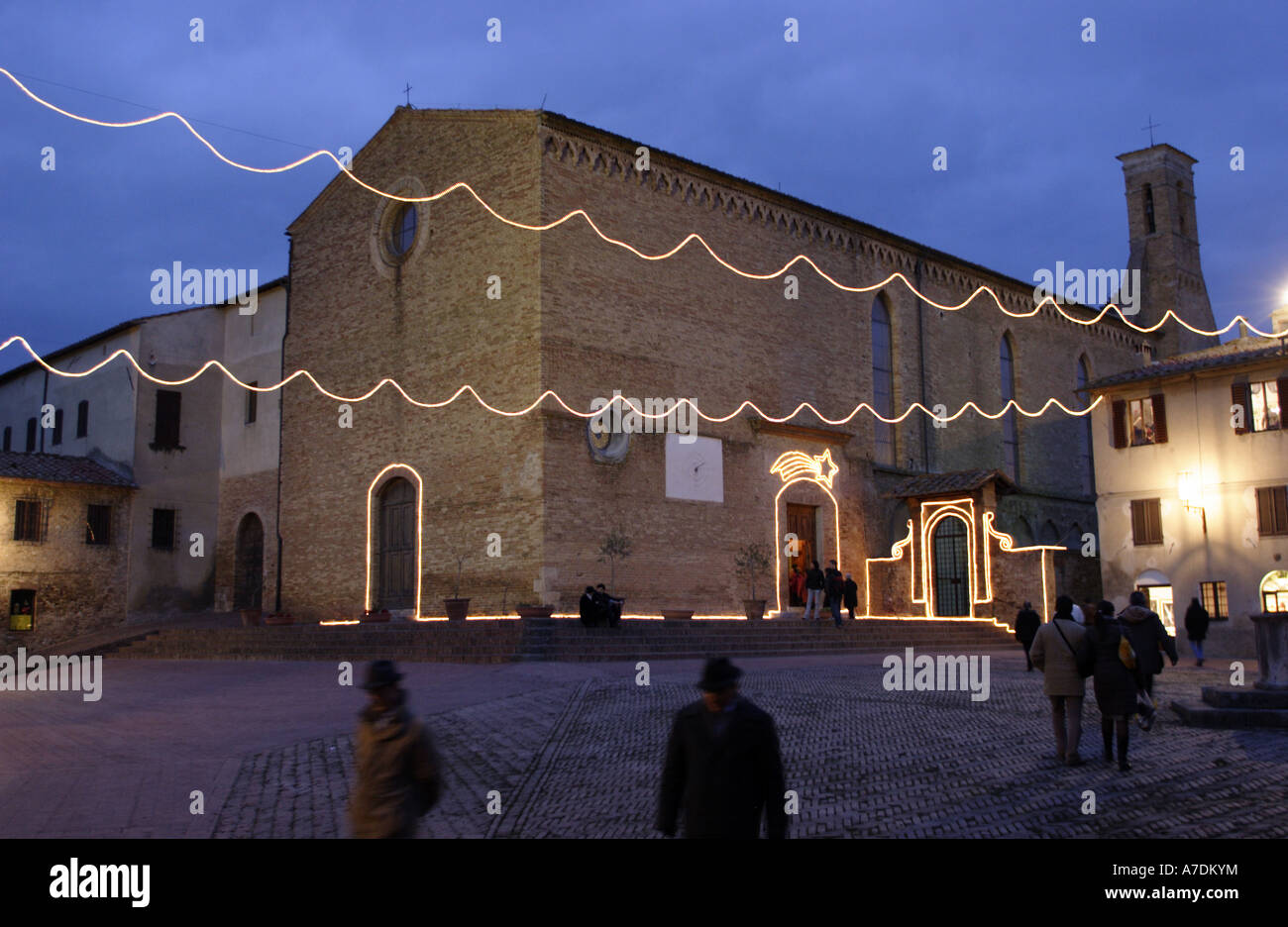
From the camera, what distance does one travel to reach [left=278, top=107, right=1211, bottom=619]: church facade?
22.5 metres

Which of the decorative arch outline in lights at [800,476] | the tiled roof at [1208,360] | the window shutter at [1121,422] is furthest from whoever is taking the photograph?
the window shutter at [1121,422]

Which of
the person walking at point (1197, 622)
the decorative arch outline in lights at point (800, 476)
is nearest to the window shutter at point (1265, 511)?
the person walking at point (1197, 622)

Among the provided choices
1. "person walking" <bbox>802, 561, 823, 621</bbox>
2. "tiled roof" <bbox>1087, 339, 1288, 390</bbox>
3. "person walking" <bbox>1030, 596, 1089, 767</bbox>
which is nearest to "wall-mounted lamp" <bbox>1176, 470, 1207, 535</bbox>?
"tiled roof" <bbox>1087, 339, 1288, 390</bbox>

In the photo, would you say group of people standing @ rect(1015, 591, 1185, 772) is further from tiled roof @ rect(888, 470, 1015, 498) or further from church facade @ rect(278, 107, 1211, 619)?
tiled roof @ rect(888, 470, 1015, 498)

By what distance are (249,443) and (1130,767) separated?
25336 millimetres

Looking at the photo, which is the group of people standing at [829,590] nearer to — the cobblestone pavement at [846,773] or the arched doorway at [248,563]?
the cobblestone pavement at [846,773]

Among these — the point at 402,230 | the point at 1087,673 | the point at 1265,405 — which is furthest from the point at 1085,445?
the point at 1087,673

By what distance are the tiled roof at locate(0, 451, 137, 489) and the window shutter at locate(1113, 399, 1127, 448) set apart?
81.0 ft

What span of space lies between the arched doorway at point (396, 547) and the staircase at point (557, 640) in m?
2.84

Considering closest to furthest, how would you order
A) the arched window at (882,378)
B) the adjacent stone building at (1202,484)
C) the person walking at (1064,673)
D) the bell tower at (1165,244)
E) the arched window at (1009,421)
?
the person walking at (1064,673)
the adjacent stone building at (1202,484)
the arched window at (882,378)
the arched window at (1009,421)
the bell tower at (1165,244)

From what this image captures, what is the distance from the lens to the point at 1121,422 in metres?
26.7

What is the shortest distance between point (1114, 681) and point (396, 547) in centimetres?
1822

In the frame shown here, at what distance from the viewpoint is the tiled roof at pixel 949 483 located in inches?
999

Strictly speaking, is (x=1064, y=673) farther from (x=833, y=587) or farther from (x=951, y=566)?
(x=951, y=566)
